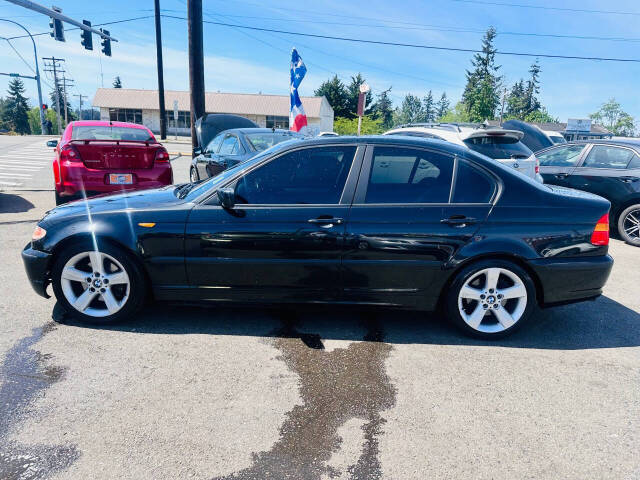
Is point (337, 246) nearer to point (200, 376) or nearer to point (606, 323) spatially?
point (200, 376)

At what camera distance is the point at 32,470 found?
7.09ft

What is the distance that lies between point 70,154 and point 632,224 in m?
8.76

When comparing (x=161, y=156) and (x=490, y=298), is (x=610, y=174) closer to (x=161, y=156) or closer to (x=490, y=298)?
(x=490, y=298)

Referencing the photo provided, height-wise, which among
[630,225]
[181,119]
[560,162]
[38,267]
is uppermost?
[181,119]

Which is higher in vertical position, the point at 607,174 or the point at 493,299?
the point at 607,174

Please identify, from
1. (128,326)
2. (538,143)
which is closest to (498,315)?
(128,326)

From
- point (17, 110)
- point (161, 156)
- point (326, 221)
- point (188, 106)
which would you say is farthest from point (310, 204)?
point (17, 110)

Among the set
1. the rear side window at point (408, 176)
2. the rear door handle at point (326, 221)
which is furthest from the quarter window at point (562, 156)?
the rear door handle at point (326, 221)

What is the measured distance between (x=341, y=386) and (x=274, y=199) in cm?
152

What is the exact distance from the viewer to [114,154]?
680 centimetres

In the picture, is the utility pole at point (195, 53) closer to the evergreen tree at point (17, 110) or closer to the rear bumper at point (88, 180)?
the rear bumper at point (88, 180)

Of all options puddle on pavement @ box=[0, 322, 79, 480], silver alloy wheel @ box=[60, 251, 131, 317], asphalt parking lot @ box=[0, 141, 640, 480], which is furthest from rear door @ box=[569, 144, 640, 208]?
puddle on pavement @ box=[0, 322, 79, 480]

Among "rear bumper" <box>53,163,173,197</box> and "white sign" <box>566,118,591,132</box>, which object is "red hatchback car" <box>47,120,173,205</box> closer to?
"rear bumper" <box>53,163,173,197</box>

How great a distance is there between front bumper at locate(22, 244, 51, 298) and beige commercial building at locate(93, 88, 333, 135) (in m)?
51.5
